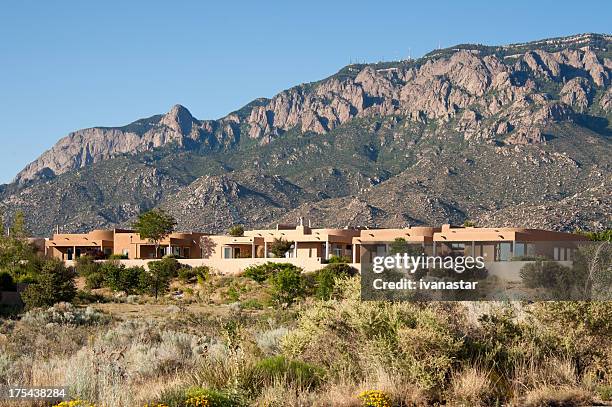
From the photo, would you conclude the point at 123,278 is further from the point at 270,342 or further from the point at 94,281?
the point at 270,342

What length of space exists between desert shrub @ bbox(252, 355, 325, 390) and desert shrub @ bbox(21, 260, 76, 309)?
2918 cm

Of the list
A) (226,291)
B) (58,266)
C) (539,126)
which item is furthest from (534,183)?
(58,266)

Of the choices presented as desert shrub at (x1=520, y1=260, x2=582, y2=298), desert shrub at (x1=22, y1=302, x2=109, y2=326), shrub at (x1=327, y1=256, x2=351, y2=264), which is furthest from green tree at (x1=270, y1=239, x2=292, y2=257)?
desert shrub at (x1=520, y1=260, x2=582, y2=298)

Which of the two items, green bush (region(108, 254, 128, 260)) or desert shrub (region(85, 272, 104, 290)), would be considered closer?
desert shrub (region(85, 272, 104, 290))

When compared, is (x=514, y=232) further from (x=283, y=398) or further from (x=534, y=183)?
(x=534, y=183)

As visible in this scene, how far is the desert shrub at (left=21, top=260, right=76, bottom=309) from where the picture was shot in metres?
40.8

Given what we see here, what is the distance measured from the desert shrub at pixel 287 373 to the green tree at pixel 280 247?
5391 centimetres

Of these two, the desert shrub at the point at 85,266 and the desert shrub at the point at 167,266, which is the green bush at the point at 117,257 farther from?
the desert shrub at the point at 167,266

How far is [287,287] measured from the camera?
4828 centimetres

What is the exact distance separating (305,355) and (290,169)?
143766mm

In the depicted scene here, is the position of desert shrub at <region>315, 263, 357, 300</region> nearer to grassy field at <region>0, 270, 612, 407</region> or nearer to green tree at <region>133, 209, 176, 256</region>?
green tree at <region>133, 209, 176, 256</region>

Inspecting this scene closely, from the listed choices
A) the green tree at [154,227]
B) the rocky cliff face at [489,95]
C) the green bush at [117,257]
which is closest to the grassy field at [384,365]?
the green bush at [117,257]

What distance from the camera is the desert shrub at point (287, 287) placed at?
46.5 m

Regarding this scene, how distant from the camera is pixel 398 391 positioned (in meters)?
11.5
